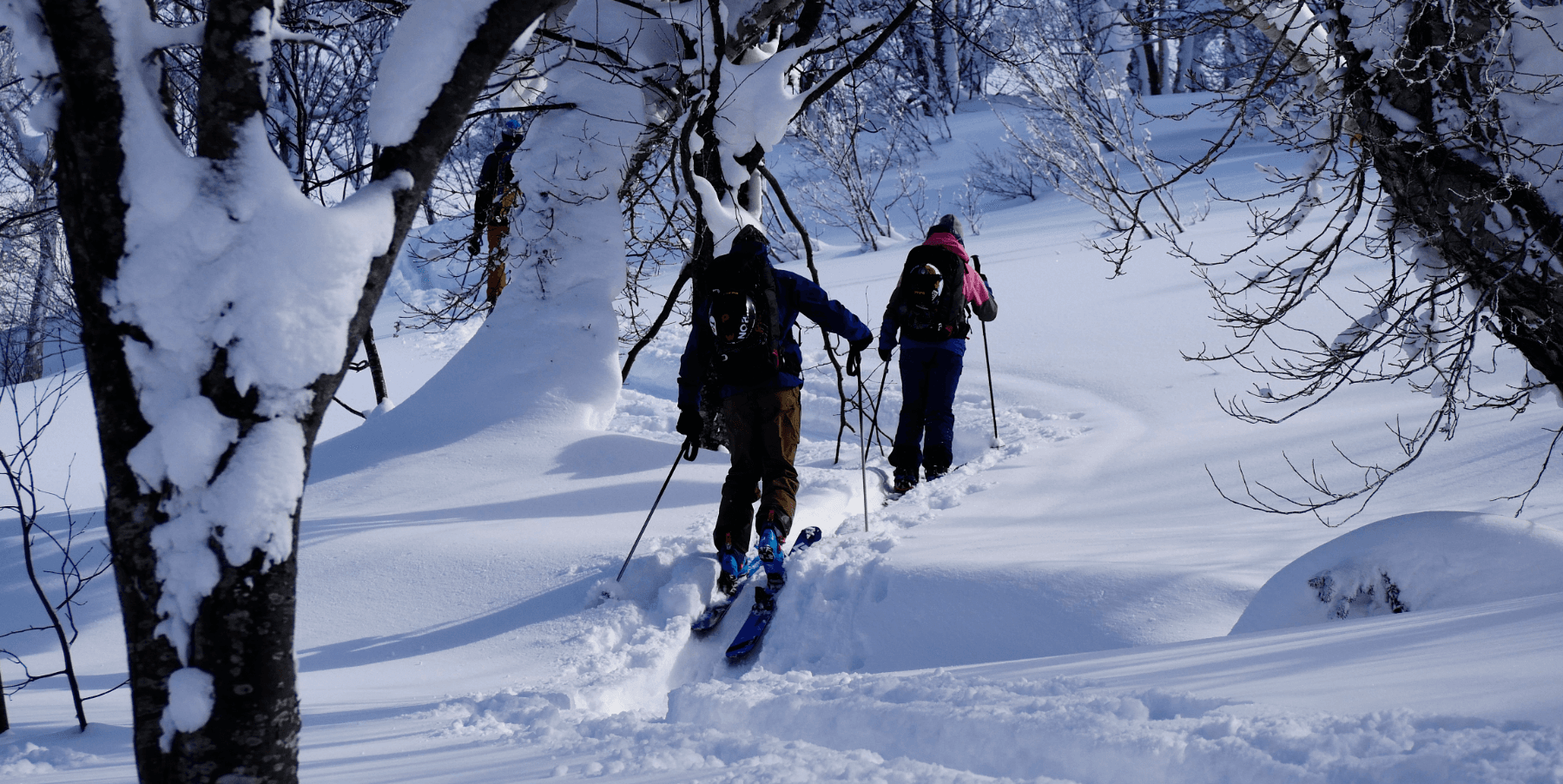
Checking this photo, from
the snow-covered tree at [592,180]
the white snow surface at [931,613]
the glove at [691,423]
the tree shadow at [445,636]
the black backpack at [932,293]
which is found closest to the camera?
the white snow surface at [931,613]

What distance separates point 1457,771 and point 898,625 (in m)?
2.51

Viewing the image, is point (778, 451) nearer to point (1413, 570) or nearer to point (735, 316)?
point (735, 316)

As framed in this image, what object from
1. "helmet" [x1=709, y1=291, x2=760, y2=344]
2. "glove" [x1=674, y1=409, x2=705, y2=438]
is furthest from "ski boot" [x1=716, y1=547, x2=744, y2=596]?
"helmet" [x1=709, y1=291, x2=760, y2=344]

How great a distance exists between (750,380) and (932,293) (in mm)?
2175

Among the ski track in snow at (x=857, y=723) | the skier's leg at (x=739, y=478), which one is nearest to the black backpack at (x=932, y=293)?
the skier's leg at (x=739, y=478)

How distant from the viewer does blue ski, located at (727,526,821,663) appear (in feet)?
14.4

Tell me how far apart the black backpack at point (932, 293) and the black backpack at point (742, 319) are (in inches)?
77.8

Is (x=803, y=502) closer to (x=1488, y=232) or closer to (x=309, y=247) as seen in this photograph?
(x=1488, y=232)

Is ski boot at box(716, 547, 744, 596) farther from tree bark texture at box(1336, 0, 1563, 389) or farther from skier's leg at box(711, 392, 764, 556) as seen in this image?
tree bark texture at box(1336, 0, 1563, 389)

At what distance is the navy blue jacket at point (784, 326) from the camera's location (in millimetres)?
4875

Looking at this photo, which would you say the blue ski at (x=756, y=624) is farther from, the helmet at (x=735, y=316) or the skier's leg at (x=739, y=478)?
the helmet at (x=735, y=316)

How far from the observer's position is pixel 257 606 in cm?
199

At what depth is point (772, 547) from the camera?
4.76 m

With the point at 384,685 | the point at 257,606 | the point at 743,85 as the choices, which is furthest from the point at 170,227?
the point at 743,85
